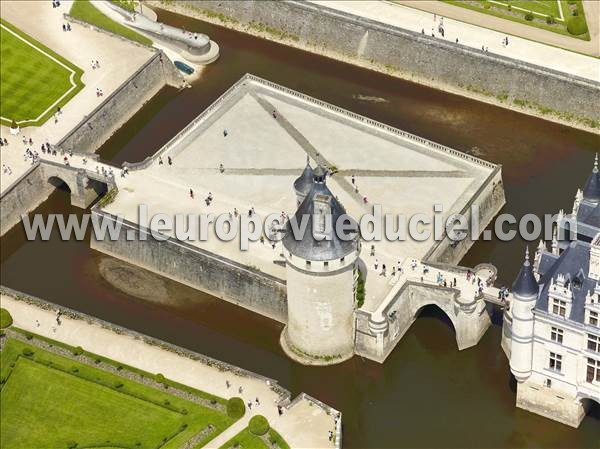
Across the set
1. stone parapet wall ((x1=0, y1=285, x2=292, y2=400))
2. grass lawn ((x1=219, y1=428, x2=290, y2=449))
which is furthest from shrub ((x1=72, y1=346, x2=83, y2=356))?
grass lawn ((x1=219, y1=428, x2=290, y2=449))

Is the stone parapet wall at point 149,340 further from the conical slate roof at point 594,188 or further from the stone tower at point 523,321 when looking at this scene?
the conical slate roof at point 594,188

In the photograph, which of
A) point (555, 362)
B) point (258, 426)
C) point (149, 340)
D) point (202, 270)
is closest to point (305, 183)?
point (202, 270)

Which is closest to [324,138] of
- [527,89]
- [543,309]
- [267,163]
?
[267,163]

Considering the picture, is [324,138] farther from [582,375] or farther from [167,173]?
[582,375]

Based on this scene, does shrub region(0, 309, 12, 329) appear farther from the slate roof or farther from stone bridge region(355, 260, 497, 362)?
the slate roof

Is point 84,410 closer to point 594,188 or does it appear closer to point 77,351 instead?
point 77,351

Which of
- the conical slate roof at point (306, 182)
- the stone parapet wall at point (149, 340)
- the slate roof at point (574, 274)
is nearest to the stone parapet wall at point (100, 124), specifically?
the stone parapet wall at point (149, 340)
